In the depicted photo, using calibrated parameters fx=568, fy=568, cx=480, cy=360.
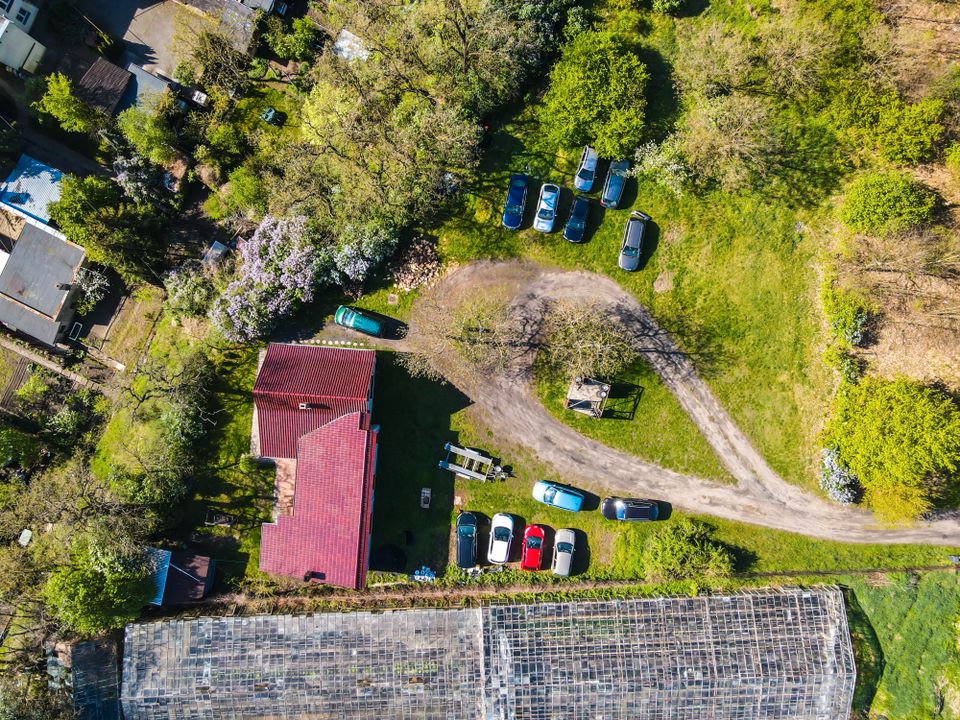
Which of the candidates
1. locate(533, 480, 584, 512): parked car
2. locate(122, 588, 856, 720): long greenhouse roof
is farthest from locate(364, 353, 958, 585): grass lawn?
locate(122, 588, 856, 720): long greenhouse roof

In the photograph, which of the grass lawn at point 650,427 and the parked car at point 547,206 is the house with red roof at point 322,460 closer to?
the grass lawn at point 650,427

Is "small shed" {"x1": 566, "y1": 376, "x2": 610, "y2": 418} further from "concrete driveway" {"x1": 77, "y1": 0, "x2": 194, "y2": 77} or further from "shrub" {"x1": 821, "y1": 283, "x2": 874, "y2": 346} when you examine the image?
"concrete driveway" {"x1": 77, "y1": 0, "x2": 194, "y2": 77}

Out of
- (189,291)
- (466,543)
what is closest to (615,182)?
(466,543)

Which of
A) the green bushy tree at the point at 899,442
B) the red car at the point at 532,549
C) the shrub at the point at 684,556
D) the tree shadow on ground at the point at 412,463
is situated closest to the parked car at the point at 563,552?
the red car at the point at 532,549

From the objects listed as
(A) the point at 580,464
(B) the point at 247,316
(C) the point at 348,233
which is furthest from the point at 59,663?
(A) the point at 580,464

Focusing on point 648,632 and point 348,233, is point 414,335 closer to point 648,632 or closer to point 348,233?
point 348,233

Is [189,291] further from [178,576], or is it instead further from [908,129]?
[908,129]
